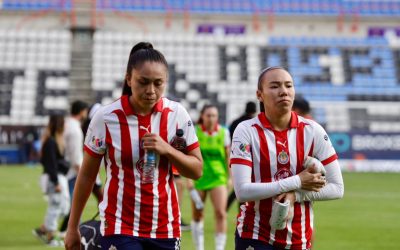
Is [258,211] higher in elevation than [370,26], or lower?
lower

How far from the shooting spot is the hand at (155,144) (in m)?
5.07

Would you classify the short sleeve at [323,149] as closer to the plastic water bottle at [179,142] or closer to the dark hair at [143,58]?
the plastic water bottle at [179,142]

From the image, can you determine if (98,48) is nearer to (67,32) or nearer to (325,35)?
(67,32)

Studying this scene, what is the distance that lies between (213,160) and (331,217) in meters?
5.21

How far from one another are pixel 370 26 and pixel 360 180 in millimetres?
23587

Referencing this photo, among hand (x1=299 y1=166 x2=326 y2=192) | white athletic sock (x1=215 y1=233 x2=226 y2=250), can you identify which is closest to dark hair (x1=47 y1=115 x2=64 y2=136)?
white athletic sock (x1=215 y1=233 x2=226 y2=250)

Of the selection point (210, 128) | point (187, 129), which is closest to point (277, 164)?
point (187, 129)

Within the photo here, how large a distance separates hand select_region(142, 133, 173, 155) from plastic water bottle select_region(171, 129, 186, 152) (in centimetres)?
23

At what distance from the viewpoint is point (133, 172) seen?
17.4 ft

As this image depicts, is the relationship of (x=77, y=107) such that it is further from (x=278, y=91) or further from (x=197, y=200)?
(x=278, y=91)

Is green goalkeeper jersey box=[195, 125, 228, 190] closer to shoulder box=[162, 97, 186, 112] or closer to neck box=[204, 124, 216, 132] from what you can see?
neck box=[204, 124, 216, 132]

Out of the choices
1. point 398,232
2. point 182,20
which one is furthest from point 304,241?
point 182,20

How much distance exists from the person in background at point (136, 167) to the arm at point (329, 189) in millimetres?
733

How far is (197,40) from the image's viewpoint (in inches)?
1791
